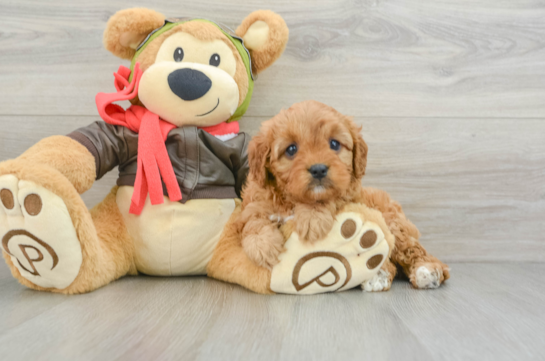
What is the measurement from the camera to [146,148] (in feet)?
3.93

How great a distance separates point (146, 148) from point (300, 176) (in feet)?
1.62

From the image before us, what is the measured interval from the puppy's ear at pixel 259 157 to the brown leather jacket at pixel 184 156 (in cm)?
21

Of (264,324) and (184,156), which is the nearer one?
(264,324)

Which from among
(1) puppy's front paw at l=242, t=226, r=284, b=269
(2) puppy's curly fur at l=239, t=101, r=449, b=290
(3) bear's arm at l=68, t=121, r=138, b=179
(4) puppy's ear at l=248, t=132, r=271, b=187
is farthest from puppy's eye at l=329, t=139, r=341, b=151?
(3) bear's arm at l=68, t=121, r=138, b=179

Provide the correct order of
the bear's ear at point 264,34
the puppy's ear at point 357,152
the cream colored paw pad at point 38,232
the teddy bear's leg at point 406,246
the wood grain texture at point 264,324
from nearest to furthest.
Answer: the wood grain texture at point 264,324 < the cream colored paw pad at point 38,232 < the puppy's ear at point 357,152 < the teddy bear's leg at point 406,246 < the bear's ear at point 264,34

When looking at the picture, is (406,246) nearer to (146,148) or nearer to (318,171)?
(318,171)

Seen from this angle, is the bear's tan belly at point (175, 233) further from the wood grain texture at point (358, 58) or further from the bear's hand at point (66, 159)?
the wood grain texture at point (358, 58)

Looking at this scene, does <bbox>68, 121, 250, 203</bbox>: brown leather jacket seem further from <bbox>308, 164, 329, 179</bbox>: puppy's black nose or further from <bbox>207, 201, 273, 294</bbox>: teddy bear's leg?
<bbox>308, 164, 329, 179</bbox>: puppy's black nose

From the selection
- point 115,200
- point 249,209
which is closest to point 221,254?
point 249,209

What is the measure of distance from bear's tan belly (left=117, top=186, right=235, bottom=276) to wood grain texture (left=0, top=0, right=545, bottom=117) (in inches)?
20.5

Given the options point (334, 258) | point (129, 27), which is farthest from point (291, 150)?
point (129, 27)

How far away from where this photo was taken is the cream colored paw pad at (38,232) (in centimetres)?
98

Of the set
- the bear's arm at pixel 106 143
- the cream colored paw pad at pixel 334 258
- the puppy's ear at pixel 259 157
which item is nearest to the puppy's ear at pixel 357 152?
the cream colored paw pad at pixel 334 258

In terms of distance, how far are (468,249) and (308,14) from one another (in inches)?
43.7
